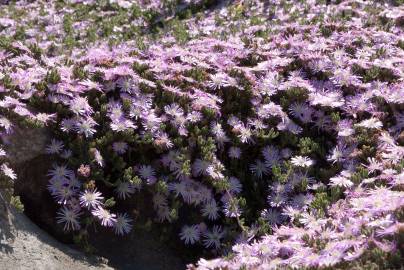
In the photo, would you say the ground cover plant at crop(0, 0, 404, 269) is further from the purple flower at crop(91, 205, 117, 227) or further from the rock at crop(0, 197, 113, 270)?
the rock at crop(0, 197, 113, 270)

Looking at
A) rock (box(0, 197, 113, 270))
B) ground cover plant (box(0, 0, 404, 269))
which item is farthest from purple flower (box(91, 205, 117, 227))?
rock (box(0, 197, 113, 270))

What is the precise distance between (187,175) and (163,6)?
5655mm

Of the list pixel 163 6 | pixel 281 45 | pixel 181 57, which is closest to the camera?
pixel 181 57

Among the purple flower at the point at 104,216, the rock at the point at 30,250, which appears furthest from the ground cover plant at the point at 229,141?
the rock at the point at 30,250

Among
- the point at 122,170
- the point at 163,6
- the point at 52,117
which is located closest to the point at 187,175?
the point at 122,170

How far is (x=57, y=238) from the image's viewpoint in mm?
4246

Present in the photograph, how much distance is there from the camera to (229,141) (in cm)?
480

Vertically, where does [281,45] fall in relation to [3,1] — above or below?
above

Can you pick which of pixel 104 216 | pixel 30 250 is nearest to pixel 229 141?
pixel 104 216

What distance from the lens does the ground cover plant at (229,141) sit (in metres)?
3.97

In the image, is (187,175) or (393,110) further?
(393,110)

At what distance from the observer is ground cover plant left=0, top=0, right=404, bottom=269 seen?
3.97 metres

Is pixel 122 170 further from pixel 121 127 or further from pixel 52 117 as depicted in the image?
pixel 52 117

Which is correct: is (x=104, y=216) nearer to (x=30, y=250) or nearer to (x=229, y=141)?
(x=30, y=250)
